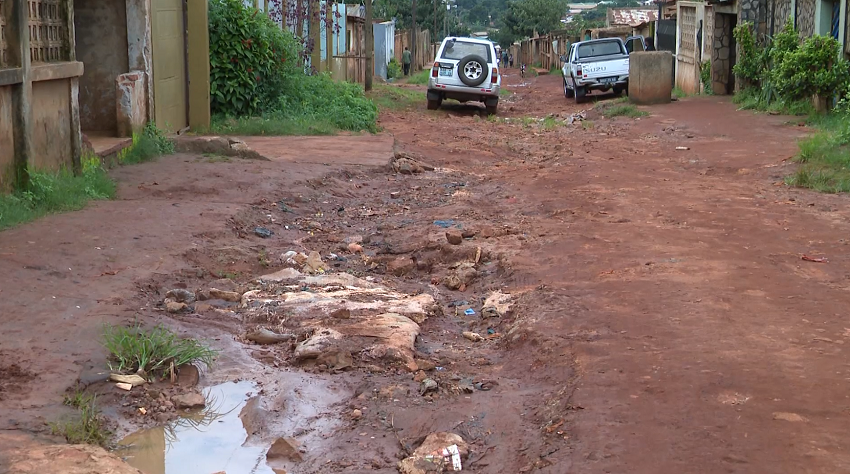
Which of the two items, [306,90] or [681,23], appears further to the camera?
[681,23]

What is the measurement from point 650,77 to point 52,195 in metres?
15.0

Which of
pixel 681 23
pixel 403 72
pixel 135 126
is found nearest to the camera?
pixel 135 126

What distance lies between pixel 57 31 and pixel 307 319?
16.5 ft

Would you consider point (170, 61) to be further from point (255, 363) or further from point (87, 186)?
point (255, 363)

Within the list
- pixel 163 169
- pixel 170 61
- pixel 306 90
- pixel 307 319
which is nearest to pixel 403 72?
pixel 306 90

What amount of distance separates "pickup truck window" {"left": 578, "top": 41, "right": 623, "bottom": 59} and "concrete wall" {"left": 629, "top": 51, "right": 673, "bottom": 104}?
2.84 meters

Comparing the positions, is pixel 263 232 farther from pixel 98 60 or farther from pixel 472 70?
pixel 472 70

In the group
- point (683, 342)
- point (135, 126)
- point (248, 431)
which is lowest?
point (248, 431)

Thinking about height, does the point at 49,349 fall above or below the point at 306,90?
below

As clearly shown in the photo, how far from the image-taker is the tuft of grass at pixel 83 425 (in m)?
4.02

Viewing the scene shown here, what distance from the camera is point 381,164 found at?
1204 centimetres

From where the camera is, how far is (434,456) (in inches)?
160

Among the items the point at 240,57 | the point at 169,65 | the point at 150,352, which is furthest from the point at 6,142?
the point at 240,57

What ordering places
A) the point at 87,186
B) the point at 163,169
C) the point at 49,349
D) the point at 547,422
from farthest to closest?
the point at 163,169
the point at 87,186
the point at 49,349
the point at 547,422
